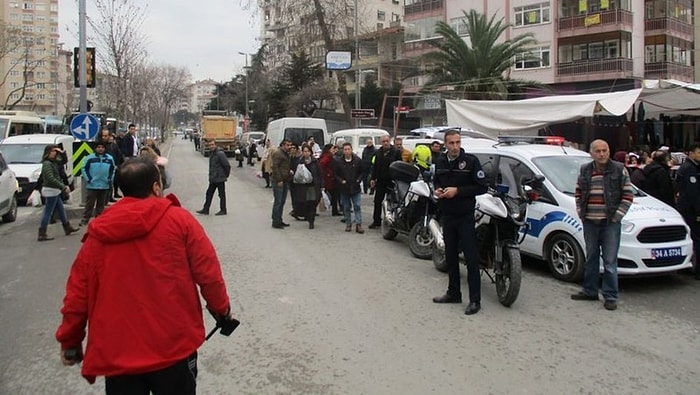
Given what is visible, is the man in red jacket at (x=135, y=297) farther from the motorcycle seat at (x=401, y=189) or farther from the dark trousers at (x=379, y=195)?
the dark trousers at (x=379, y=195)

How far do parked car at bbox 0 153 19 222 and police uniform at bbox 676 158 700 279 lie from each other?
12276 millimetres

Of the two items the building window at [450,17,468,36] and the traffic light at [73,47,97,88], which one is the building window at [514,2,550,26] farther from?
the traffic light at [73,47,97,88]

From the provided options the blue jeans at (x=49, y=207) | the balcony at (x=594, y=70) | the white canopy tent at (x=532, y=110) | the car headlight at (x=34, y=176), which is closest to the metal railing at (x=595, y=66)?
the balcony at (x=594, y=70)

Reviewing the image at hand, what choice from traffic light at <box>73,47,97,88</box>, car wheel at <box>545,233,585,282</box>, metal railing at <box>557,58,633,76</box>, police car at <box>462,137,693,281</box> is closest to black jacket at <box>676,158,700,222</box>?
police car at <box>462,137,693,281</box>

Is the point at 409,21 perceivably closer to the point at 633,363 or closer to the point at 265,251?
the point at 265,251

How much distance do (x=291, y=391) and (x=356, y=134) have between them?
18.2 m

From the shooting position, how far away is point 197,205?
591 inches

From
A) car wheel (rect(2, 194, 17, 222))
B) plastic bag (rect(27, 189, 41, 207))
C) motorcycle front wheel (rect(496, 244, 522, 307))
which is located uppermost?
plastic bag (rect(27, 189, 41, 207))

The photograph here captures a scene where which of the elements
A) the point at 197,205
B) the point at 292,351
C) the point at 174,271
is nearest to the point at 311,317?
the point at 292,351

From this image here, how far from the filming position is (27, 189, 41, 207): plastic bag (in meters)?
14.9

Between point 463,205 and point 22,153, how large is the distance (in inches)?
586

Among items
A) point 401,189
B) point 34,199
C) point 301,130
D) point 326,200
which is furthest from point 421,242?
point 301,130

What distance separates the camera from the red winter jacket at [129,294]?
2545mm

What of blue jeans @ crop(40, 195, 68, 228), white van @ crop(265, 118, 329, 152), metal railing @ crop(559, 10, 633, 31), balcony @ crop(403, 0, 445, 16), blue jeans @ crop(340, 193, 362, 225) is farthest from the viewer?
balcony @ crop(403, 0, 445, 16)
